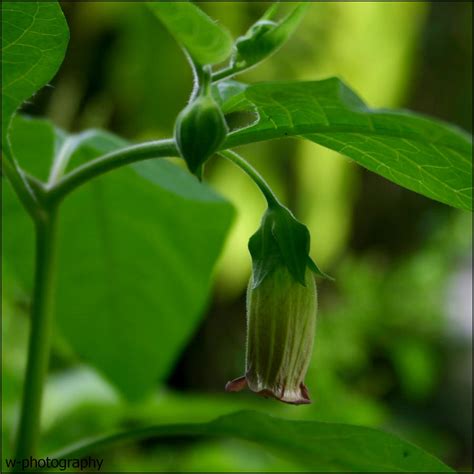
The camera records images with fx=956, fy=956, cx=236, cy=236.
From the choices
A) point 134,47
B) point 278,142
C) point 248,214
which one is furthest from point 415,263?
point 134,47

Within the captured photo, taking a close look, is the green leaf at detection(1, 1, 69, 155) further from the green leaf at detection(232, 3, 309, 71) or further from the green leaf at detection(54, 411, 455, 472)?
the green leaf at detection(54, 411, 455, 472)

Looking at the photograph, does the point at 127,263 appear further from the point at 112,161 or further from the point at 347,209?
the point at 347,209

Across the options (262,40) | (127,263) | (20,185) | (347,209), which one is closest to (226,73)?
(262,40)

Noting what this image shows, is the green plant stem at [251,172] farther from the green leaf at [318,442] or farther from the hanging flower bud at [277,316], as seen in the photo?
the green leaf at [318,442]

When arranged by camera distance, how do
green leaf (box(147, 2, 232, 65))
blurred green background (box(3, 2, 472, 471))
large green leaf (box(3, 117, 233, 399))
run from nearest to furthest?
green leaf (box(147, 2, 232, 65)) < large green leaf (box(3, 117, 233, 399)) < blurred green background (box(3, 2, 472, 471))

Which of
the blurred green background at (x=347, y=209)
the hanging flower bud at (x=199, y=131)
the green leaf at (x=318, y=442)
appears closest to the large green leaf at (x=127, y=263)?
the green leaf at (x=318, y=442)

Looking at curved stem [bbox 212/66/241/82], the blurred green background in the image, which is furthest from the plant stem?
the blurred green background

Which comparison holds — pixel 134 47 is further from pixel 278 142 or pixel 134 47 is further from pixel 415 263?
pixel 415 263
